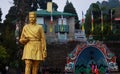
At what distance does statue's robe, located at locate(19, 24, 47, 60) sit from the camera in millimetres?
13117

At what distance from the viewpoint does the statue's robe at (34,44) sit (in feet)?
43.0

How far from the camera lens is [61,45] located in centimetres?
5259

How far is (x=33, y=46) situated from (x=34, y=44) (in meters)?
0.08

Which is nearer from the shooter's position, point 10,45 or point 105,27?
point 10,45

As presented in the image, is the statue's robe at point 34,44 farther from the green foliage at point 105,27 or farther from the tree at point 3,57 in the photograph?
the green foliage at point 105,27

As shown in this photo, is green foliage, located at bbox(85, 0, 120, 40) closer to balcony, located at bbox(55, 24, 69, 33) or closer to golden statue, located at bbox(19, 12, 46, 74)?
balcony, located at bbox(55, 24, 69, 33)

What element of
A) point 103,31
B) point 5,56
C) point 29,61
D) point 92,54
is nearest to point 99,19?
point 103,31

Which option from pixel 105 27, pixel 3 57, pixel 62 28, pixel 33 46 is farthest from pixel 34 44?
pixel 62 28

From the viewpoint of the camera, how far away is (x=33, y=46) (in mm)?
13250

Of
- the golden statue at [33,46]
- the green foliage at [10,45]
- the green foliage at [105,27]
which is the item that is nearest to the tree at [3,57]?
the green foliage at [10,45]

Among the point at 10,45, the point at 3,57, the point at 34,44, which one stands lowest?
the point at 3,57

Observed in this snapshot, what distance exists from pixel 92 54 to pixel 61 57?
10.4 m

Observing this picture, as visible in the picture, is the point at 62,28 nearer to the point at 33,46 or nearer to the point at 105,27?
the point at 105,27

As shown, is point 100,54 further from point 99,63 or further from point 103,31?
point 103,31
